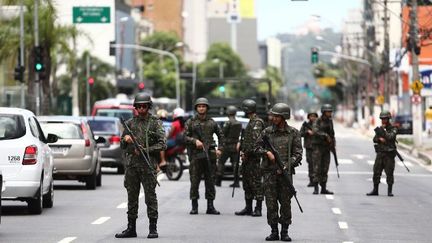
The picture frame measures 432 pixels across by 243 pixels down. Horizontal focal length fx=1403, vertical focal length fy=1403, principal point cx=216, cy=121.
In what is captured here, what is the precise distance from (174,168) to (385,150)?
27.7 ft

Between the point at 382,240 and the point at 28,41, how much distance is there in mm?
49194

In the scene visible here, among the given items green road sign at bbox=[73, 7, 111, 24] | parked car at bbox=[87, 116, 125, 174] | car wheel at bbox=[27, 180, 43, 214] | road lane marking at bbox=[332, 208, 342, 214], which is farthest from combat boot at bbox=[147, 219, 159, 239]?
Answer: green road sign at bbox=[73, 7, 111, 24]

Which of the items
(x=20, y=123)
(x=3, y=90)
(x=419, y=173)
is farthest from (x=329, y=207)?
(x=3, y=90)

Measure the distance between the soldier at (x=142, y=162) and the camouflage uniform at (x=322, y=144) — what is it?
450 inches

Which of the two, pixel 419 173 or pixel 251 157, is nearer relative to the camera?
pixel 251 157

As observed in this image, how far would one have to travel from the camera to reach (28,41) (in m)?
65.8

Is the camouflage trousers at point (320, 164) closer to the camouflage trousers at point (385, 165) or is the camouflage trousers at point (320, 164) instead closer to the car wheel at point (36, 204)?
the camouflage trousers at point (385, 165)

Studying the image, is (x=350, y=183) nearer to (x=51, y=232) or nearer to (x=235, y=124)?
(x=235, y=124)

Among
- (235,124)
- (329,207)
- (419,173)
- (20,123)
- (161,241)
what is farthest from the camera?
(419,173)

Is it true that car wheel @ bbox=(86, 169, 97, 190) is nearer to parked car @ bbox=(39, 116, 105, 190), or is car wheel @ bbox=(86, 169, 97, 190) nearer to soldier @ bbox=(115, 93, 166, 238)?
parked car @ bbox=(39, 116, 105, 190)

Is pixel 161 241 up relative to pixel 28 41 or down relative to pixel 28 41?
down

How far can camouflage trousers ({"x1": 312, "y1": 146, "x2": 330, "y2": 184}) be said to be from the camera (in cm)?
2920

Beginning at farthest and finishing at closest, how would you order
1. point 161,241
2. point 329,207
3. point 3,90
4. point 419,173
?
point 3,90 < point 419,173 < point 329,207 < point 161,241

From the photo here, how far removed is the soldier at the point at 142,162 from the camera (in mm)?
18094
